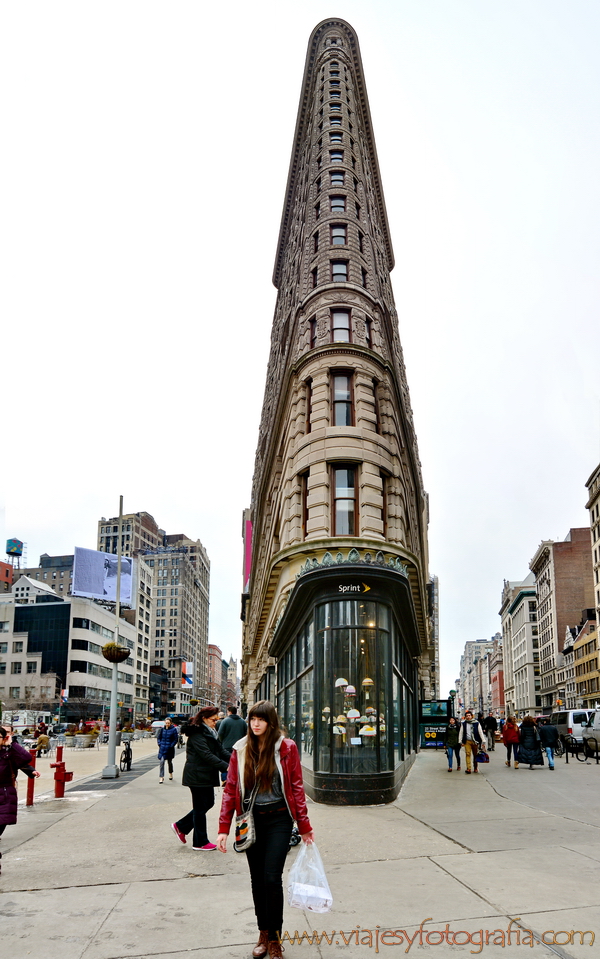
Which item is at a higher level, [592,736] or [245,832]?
[245,832]

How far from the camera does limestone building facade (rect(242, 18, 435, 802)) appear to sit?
14969 mm

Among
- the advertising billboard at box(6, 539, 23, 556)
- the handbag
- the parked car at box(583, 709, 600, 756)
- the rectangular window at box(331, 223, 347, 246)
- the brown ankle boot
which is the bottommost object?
the parked car at box(583, 709, 600, 756)

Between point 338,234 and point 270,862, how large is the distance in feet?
85.9

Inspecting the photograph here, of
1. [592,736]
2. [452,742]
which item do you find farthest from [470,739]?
[592,736]

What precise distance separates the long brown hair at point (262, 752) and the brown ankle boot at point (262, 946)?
99 cm

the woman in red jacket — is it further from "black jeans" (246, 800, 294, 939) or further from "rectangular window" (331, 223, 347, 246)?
"rectangular window" (331, 223, 347, 246)

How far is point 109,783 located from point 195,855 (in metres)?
12.5

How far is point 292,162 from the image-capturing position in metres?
49.3

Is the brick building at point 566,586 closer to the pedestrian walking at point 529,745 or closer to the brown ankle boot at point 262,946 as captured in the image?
the pedestrian walking at point 529,745

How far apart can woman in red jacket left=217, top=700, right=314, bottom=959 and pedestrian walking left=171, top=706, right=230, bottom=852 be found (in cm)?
401

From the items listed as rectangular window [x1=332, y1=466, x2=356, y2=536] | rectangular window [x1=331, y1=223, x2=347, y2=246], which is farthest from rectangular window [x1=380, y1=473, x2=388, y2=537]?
rectangular window [x1=331, y1=223, x2=347, y2=246]

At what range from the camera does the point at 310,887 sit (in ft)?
16.0

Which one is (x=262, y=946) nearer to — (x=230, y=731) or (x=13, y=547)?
(x=230, y=731)

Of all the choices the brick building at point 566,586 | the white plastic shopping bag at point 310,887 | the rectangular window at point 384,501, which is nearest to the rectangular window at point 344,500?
A: the rectangular window at point 384,501
